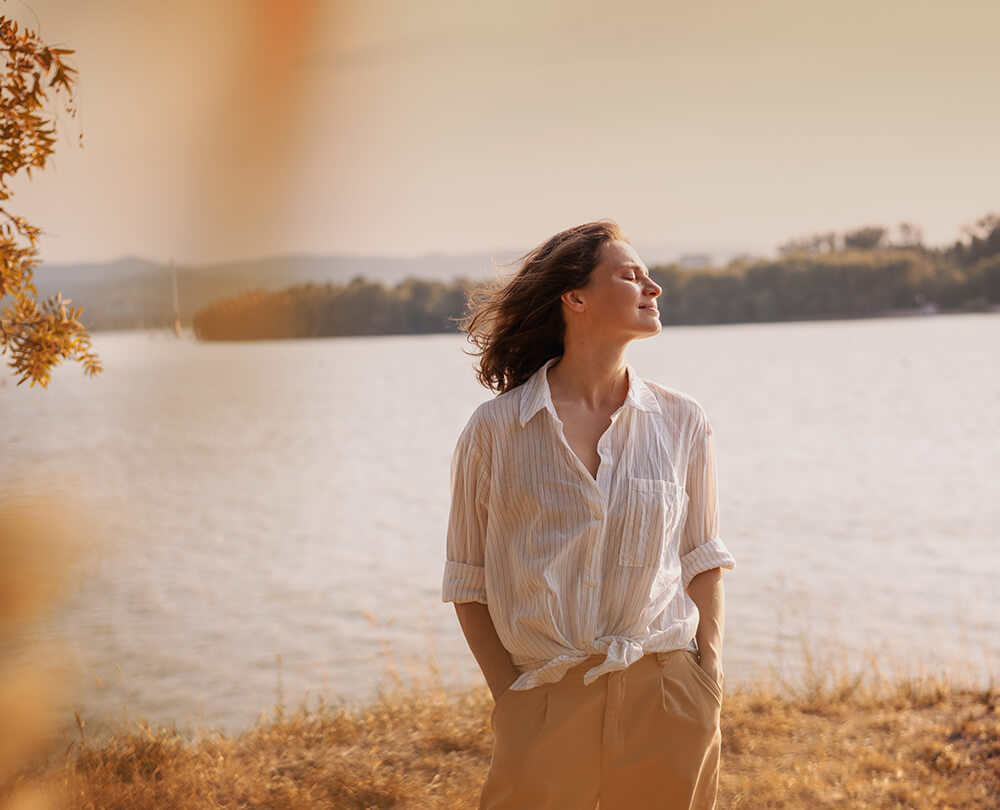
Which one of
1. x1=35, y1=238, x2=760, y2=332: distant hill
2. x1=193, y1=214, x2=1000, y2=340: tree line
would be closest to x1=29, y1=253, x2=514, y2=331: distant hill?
x1=35, y1=238, x2=760, y2=332: distant hill

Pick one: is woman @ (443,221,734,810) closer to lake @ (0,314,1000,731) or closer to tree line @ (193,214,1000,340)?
lake @ (0,314,1000,731)

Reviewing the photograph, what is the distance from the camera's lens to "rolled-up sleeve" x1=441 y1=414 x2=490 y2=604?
1907 millimetres

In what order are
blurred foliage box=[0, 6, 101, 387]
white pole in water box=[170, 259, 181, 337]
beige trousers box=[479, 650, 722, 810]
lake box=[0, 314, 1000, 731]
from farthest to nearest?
lake box=[0, 314, 1000, 731] < white pole in water box=[170, 259, 181, 337] < blurred foliage box=[0, 6, 101, 387] < beige trousers box=[479, 650, 722, 810]

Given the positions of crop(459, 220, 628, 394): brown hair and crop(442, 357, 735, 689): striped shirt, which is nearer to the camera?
crop(442, 357, 735, 689): striped shirt

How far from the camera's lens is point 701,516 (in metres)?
2.05

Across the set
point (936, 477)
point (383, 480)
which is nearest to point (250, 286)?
point (383, 480)

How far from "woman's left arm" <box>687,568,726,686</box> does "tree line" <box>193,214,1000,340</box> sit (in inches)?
776

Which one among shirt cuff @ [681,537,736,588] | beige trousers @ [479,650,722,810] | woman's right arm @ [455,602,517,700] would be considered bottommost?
beige trousers @ [479,650,722,810]

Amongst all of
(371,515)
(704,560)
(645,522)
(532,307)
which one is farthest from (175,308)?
(371,515)

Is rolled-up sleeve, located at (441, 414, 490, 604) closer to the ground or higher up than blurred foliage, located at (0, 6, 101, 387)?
closer to the ground

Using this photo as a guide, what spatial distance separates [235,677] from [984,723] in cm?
792

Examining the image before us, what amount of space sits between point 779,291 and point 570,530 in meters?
28.9

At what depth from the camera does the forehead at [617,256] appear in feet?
6.33

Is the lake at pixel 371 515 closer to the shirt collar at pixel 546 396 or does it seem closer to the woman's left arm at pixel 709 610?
the shirt collar at pixel 546 396
